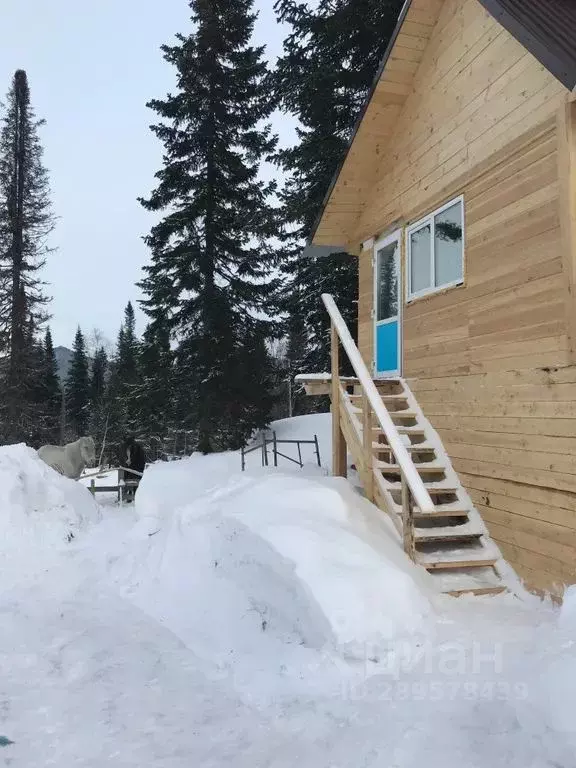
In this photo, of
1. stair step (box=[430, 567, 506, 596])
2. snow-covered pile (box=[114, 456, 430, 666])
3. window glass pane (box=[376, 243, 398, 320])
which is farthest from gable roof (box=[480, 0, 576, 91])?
stair step (box=[430, 567, 506, 596])

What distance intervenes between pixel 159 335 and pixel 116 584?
1397 centimetres

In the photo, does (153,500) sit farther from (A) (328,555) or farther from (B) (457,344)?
(B) (457,344)

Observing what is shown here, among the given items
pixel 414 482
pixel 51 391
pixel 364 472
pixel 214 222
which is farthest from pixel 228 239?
pixel 51 391

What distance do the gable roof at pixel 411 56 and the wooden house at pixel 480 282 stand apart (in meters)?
0.02

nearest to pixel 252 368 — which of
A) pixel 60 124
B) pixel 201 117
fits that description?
pixel 201 117

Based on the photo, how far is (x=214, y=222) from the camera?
1867 centimetres

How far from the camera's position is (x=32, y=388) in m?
24.6

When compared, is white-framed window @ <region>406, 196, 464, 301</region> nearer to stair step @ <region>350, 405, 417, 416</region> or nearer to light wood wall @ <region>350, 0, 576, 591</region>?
light wood wall @ <region>350, 0, 576, 591</region>

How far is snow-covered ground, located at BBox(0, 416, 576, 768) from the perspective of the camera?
110 inches

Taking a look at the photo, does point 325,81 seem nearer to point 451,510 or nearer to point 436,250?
point 436,250

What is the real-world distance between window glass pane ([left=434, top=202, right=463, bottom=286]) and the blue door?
1.01 metres

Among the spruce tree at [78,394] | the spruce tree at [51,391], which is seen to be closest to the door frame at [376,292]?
the spruce tree at [51,391]

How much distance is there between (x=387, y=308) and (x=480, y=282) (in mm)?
2380

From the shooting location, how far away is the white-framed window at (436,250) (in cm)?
642
